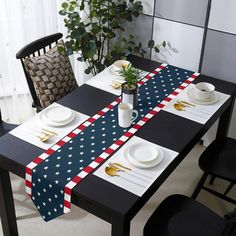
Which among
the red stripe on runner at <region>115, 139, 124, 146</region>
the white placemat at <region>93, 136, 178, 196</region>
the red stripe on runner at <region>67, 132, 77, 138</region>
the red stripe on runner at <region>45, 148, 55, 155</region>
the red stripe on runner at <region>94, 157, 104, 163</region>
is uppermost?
the red stripe on runner at <region>67, 132, 77, 138</region>

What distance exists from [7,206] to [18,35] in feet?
5.06

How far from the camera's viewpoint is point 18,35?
141 inches

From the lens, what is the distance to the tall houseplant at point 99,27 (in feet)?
10.9

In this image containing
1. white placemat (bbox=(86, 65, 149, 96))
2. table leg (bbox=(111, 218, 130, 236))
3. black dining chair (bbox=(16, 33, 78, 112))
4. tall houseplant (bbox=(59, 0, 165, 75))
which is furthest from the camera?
tall houseplant (bbox=(59, 0, 165, 75))

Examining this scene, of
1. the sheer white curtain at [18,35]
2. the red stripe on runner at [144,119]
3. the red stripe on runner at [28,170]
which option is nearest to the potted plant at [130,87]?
the red stripe on runner at [144,119]

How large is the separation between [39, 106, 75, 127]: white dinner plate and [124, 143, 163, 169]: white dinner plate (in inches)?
15.4

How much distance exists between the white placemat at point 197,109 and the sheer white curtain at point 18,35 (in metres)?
1.34

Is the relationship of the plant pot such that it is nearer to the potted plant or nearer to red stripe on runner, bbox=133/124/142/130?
the potted plant

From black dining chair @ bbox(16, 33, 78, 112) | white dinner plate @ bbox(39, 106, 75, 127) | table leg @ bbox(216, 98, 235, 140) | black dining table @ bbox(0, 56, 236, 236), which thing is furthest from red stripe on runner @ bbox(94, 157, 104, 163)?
table leg @ bbox(216, 98, 235, 140)

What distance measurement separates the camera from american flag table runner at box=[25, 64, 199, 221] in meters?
2.14

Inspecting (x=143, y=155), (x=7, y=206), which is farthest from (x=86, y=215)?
(x=143, y=155)

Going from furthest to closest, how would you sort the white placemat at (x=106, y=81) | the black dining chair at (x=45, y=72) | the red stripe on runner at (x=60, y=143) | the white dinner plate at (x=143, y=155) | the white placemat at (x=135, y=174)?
the black dining chair at (x=45, y=72) < the white placemat at (x=106, y=81) < the red stripe on runner at (x=60, y=143) < the white dinner plate at (x=143, y=155) < the white placemat at (x=135, y=174)

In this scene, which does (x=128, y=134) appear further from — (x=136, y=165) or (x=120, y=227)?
(x=120, y=227)

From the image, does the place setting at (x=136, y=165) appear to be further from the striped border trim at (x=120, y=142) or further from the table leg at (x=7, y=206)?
the table leg at (x=7, y=206)
